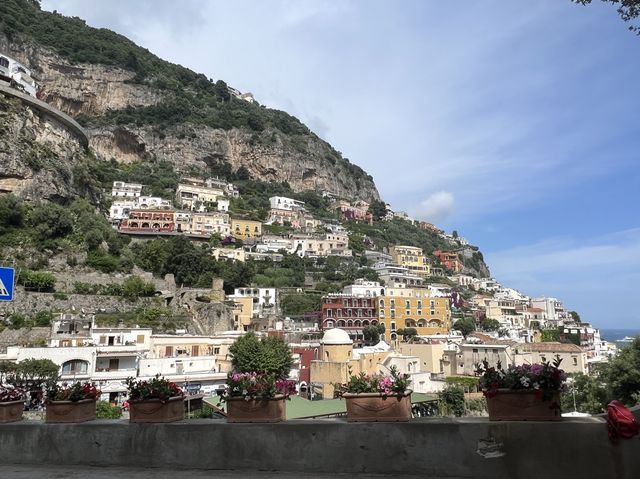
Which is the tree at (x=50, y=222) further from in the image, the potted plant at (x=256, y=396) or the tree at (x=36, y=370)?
the potted plant at (x=256, y=396)

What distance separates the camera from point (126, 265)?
1989 inches

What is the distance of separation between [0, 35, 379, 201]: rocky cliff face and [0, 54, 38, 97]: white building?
3592cm

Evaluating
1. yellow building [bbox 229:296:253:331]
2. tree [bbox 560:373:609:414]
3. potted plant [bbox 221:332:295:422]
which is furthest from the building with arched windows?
potted plant [bbox 221:332:295:422]

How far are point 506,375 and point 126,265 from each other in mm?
50970

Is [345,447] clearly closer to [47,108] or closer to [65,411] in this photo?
[65,411]

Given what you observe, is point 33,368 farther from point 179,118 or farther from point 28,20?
point 28,20

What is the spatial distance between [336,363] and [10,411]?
32.4 metres

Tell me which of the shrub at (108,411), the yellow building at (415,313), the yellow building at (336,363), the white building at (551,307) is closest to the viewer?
the shrub at (108,411)

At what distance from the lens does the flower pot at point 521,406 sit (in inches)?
174

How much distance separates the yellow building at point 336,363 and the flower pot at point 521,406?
33.4m

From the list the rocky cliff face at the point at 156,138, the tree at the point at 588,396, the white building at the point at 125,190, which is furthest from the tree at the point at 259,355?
the rocky cliff face at the point at 156,138

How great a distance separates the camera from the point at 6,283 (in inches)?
254

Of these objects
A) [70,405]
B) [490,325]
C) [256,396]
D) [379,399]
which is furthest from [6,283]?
[490,325]

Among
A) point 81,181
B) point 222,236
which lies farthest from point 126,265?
point 222,236
